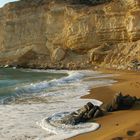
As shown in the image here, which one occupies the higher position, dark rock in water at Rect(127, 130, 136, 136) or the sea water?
dark rock in water at Rect(127, 130, 136, 136)

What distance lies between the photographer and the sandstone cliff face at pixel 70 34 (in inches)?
1407

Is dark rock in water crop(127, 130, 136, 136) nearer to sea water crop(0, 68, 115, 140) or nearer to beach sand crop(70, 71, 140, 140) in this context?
beach sand crop(70, 71, 140, 140)

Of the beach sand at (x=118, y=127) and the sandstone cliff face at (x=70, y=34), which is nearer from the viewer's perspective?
the beach sand at (x=118, y=127)

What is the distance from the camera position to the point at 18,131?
28.2ft

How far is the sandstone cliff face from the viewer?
3575 centimetres

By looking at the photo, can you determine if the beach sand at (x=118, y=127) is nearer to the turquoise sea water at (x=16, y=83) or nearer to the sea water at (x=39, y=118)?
the sea water at (x=39, y=118)

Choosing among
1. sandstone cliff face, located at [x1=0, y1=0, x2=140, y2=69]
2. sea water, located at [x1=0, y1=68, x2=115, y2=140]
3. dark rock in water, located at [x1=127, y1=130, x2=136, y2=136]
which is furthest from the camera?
sandstone cliff face, located at [x1=0, y1=0, x2=140, y2=69]

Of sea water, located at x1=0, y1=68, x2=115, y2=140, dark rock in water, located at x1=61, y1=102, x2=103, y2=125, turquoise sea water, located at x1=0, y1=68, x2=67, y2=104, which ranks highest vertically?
dark rock in water, located at x1=61, y1=102, x2=103, y2=125

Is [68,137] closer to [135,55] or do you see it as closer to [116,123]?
[116,123]

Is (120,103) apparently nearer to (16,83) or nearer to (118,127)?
(118,127)

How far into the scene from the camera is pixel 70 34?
1719 inches

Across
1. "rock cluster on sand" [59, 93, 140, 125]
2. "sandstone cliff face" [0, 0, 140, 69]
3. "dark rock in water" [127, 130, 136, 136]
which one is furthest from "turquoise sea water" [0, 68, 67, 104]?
"sandstone cliff face" [0, 0, 140, 69]

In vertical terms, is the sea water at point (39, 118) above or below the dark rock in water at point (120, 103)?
below

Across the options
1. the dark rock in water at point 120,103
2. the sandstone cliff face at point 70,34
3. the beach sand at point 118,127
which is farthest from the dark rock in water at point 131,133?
the sandstone cliff face at point 70,34
